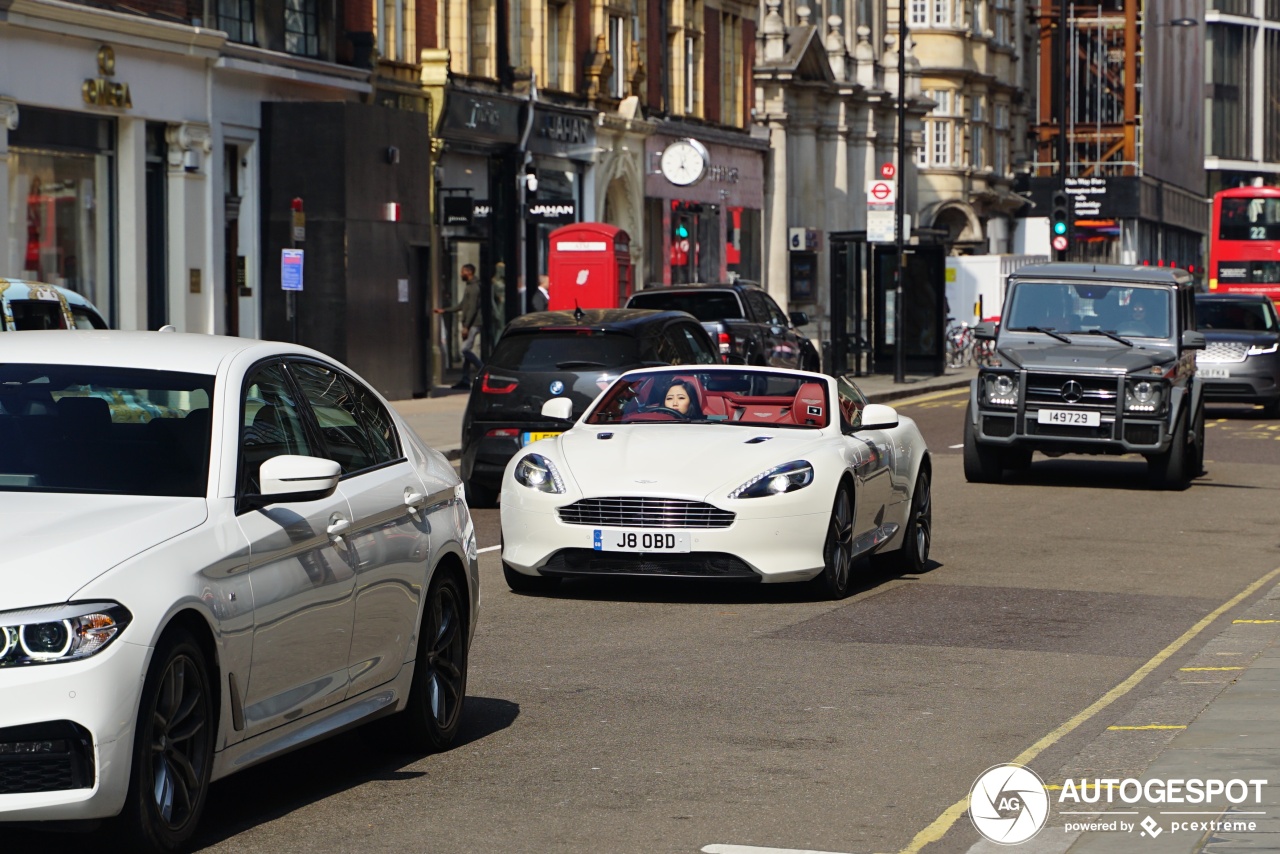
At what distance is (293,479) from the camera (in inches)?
261

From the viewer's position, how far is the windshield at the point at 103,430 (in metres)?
6.62

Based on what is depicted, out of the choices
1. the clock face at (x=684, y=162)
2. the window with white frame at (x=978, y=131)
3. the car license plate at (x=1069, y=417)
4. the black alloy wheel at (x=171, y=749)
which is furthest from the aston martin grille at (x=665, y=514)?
the window with white frame at (x=978, y=131)

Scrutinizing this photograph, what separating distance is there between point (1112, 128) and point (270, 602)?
356 feet

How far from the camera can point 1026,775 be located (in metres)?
7.57

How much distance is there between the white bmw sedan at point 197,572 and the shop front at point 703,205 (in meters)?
36.4

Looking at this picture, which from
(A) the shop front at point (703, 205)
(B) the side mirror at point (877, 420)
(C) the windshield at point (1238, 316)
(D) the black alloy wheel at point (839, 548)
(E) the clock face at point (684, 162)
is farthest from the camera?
(A) the shop front at point (703, 205)

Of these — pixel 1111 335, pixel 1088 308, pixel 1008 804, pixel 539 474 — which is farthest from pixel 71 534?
pixel 1088 308

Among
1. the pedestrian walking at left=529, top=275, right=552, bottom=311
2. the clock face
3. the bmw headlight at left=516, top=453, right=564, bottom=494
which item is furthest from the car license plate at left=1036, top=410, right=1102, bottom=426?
the clock face

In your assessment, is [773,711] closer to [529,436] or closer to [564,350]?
[529,436]

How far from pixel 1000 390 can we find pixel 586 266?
16635 millimetres

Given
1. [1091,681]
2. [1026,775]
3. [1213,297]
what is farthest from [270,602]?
[1213,297]

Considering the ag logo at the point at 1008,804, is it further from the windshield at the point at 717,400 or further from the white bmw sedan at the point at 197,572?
the windshield at the point at 717,400

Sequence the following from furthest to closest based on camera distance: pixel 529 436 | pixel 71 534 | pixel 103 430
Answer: pixel 529 436 → pixel 103 430 → pixel 71 534

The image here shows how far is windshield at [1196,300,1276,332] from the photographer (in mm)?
34031
